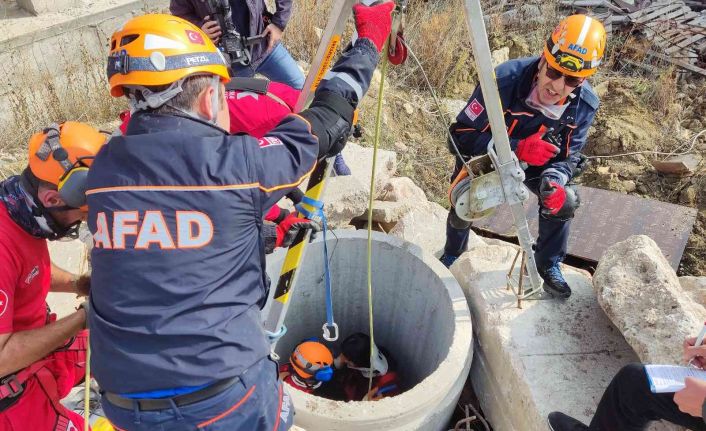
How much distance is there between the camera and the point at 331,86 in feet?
6.80

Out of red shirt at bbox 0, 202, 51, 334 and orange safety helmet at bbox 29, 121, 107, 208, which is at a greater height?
orange safety helmet at bbox 29, 121, 107, 208

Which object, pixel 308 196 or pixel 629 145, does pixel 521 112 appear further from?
pixel 629 145

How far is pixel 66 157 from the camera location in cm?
203

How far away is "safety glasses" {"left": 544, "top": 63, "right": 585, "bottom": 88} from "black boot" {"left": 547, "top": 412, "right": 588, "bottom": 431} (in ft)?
5.75

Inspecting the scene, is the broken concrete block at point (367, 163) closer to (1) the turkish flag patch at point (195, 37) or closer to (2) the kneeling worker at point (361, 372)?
(2) the kneeling worker at point (361, 372)

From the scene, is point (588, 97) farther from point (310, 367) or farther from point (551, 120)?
point (310, 367)

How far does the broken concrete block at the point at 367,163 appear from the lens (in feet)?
14.8

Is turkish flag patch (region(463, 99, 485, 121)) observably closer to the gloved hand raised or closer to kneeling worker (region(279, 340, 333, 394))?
the gloved hand raised

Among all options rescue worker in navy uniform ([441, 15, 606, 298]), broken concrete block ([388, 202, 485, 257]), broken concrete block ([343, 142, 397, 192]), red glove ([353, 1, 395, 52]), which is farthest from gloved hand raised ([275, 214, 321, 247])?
broken concrete block ([343, 142, 397, 192])

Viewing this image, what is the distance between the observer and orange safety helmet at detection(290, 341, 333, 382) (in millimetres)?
3176

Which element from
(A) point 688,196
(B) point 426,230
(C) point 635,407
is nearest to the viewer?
(C) point 635,407

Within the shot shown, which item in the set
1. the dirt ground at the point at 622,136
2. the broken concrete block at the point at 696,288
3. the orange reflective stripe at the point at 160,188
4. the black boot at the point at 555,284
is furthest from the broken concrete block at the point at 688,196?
the orange reflective stripe at the point at 160,188

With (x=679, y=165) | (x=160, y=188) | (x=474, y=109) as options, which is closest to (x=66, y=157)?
(x=160, y=188)

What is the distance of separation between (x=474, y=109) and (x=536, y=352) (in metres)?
1.40
